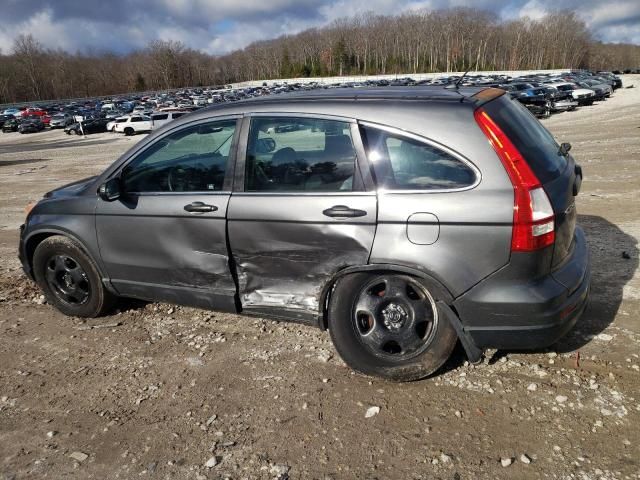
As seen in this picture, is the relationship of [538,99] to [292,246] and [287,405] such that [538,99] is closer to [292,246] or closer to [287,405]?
[292,246]

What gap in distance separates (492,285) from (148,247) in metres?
2.46

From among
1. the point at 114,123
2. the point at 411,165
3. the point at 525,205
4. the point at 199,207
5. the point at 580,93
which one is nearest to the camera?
the point at 525,205

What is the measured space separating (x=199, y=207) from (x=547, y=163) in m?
2.26

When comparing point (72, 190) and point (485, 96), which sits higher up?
point (485, 96)

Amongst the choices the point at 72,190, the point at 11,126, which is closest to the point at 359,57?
the point at 11,126

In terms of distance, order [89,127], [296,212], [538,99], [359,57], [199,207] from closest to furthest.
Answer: [296,212]
[199,207]
[538,99]
[89,127]
[359,57]

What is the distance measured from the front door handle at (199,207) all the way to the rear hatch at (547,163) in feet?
6.11

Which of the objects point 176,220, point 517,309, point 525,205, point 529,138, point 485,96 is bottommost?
point 517,309

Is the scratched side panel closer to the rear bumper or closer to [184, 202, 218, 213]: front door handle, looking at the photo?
[184, 202, 218, 213]: front door handle

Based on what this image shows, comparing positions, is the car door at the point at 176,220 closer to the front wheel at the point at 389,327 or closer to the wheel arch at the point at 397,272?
the wheel arch at the point at 397,272

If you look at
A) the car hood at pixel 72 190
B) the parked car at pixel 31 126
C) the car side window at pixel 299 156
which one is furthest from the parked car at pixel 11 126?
the car side window at pixel 299 156

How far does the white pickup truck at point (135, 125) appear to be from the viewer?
113 ft

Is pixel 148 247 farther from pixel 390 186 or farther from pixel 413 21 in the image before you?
pixel 413 21

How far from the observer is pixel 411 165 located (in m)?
2.86
